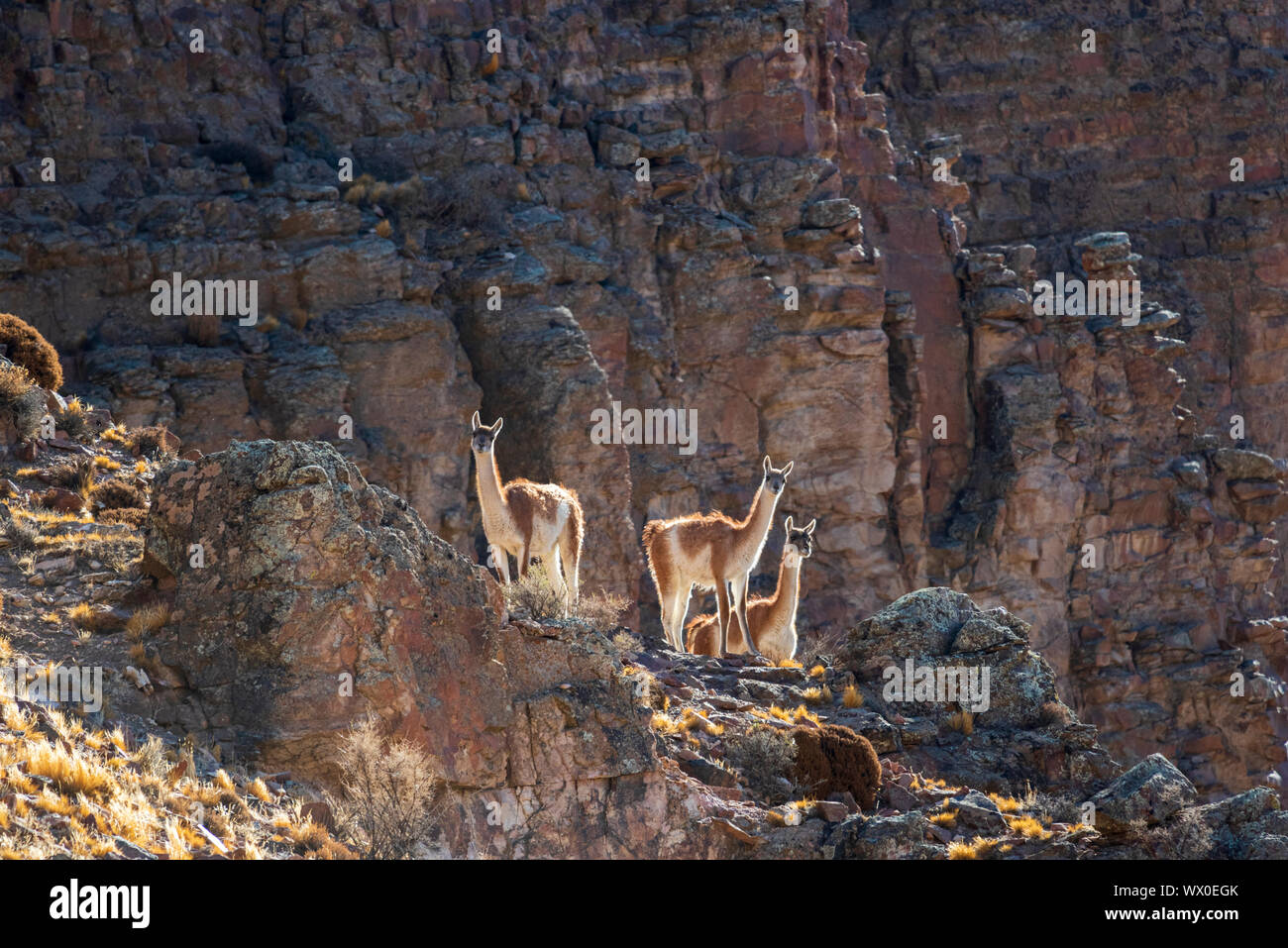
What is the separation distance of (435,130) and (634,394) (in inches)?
328

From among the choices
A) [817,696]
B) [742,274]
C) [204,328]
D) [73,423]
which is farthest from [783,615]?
[742,274]

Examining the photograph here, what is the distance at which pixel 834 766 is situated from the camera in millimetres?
18406

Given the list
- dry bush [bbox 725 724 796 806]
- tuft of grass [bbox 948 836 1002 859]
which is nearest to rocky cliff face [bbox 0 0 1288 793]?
dry bush [bbox 725 724 796 806]

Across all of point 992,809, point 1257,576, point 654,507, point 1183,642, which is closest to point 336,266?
point 654,507

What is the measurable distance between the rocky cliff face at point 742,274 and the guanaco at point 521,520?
11189 mm

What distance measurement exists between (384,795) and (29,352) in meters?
13.5

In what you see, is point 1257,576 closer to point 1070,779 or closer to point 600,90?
point 600,90

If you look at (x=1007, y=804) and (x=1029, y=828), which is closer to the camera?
(x=1029, y=828)

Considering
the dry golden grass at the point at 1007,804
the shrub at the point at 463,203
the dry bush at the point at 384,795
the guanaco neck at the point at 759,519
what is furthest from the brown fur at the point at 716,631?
the shrub at the point at 463,203

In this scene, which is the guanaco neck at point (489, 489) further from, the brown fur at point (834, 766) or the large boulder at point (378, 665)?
the large boulder at point (378, 665)

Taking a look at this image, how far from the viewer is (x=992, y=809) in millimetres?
18328

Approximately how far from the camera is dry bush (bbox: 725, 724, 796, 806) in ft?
58.6

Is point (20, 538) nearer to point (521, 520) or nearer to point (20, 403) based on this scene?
point (20, 403)

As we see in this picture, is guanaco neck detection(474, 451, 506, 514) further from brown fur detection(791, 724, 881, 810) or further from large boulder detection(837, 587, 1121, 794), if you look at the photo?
brown fur detection(791, 724, 881, 810)
